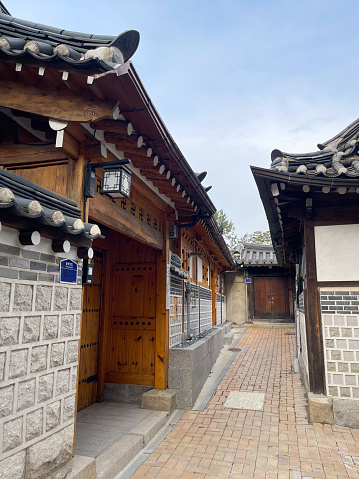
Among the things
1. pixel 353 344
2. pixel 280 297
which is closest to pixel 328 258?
pixel 353 344

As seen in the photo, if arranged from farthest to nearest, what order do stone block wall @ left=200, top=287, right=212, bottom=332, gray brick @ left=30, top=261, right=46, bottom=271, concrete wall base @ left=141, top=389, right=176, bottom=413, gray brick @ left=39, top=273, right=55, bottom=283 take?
stone block wall @ left=200, top=287, right=212, bottom=332 < concrete wall base @ left=141, top=389, right=176, bottom=413 < gray brick @ left=39, top=273, right=55, bottom=283 < gray brick @ left=30, top=261, right=46, bottom=271

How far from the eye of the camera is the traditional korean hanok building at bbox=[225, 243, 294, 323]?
65.6 ft

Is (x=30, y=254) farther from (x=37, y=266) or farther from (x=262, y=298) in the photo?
(x=262, y=298)

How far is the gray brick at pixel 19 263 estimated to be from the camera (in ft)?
9.49

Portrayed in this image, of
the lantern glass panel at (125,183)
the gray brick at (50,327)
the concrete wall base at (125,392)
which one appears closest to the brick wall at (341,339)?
the concrete wall base at (125,392)

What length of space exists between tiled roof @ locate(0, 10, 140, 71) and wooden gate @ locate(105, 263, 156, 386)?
456cm

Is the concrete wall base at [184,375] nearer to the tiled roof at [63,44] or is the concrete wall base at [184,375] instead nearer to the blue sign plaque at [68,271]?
the blue sign plaque at [68,271]

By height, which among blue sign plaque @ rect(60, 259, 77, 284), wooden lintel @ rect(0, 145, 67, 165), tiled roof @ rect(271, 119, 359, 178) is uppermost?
tiled roof @ rect(271, 119, 359, 178)

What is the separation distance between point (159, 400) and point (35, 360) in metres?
3.81

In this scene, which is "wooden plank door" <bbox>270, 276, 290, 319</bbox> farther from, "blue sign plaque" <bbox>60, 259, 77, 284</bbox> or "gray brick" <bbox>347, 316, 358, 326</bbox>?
"blue sign plaque" <bbox>60, 259, 77, 284</bbox>

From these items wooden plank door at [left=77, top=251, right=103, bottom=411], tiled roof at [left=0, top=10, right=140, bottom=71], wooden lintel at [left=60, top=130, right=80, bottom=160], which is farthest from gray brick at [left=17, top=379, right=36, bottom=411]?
wooden plank door at [left=77, top=251, right=103, bottom=411]

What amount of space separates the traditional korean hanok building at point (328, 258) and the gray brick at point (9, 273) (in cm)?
402

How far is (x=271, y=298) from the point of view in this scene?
66.5 feet

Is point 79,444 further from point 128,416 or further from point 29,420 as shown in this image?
point 29,420
